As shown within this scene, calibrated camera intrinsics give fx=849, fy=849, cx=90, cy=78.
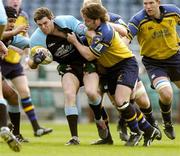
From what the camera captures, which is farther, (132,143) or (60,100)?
(60,100)

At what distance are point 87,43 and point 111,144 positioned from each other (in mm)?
1408

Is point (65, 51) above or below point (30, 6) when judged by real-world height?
above

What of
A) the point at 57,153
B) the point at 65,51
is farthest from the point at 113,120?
the point at 57,153

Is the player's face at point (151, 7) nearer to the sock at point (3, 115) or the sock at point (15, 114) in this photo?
the sock at point (15, 114)

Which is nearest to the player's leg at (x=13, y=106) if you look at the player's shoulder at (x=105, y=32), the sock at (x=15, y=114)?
the sock at (x=15, y=114)

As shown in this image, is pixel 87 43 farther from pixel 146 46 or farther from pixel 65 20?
Result: pixel 146 46

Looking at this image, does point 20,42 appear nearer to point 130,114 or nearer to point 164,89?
point 164,89

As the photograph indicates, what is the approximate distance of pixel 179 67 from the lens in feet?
39.9

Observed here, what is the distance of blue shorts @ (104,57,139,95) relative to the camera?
10.7 meters

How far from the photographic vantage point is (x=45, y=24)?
35.2ft

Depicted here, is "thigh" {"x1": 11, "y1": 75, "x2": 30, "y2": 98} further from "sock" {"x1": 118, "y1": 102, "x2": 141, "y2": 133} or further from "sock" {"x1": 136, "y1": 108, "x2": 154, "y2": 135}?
"sock" {"x1": 118, "y1": 102, "x2": 141, "y2": 133}

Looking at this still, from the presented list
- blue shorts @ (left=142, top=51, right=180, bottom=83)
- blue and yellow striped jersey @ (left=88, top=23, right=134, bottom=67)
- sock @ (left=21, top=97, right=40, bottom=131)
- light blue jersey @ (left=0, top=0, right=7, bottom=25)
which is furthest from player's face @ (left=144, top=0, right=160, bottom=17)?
light blue jersey @ (left=0, top=0, right=7, bottom=25)

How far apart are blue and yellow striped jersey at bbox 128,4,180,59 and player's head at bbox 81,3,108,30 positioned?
1103mm

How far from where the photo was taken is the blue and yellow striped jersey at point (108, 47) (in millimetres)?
10516
